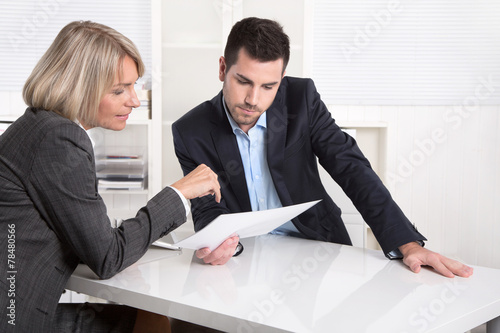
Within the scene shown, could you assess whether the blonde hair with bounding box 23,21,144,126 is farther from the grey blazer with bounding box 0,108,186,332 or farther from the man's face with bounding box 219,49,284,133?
the man's face with bounding box 219,49,284,133

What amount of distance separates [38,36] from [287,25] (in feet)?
5.99

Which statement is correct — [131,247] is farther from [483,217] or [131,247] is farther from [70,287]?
[483,217]

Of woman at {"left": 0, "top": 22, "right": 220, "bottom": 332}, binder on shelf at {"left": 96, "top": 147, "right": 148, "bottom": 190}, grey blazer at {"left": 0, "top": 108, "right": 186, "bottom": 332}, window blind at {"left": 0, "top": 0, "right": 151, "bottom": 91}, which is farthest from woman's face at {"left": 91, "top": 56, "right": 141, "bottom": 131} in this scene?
window blind at {"left": 0, "top": 0, "right": 151, "bottom": 91}

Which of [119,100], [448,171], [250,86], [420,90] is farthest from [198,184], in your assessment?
[448,171]

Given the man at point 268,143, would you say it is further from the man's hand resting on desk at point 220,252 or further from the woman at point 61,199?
the woman at point 61,199

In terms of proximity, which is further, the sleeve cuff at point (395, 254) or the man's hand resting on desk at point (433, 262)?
the sleeve cuff at point (395, 254)

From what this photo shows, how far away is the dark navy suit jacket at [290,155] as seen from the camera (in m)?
1.93

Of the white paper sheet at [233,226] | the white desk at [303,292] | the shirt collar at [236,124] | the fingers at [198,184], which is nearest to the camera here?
the white desk at [303,292]

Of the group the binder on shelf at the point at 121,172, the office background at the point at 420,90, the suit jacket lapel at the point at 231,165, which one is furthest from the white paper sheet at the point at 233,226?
the office background at the point at 420,90

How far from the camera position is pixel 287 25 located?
355 cm

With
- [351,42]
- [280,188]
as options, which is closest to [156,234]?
[280,188]

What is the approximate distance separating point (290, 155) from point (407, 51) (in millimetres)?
2244

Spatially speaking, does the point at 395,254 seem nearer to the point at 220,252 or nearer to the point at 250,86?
the point at 220,252

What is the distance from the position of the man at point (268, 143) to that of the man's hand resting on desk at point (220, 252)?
376 millimetres
